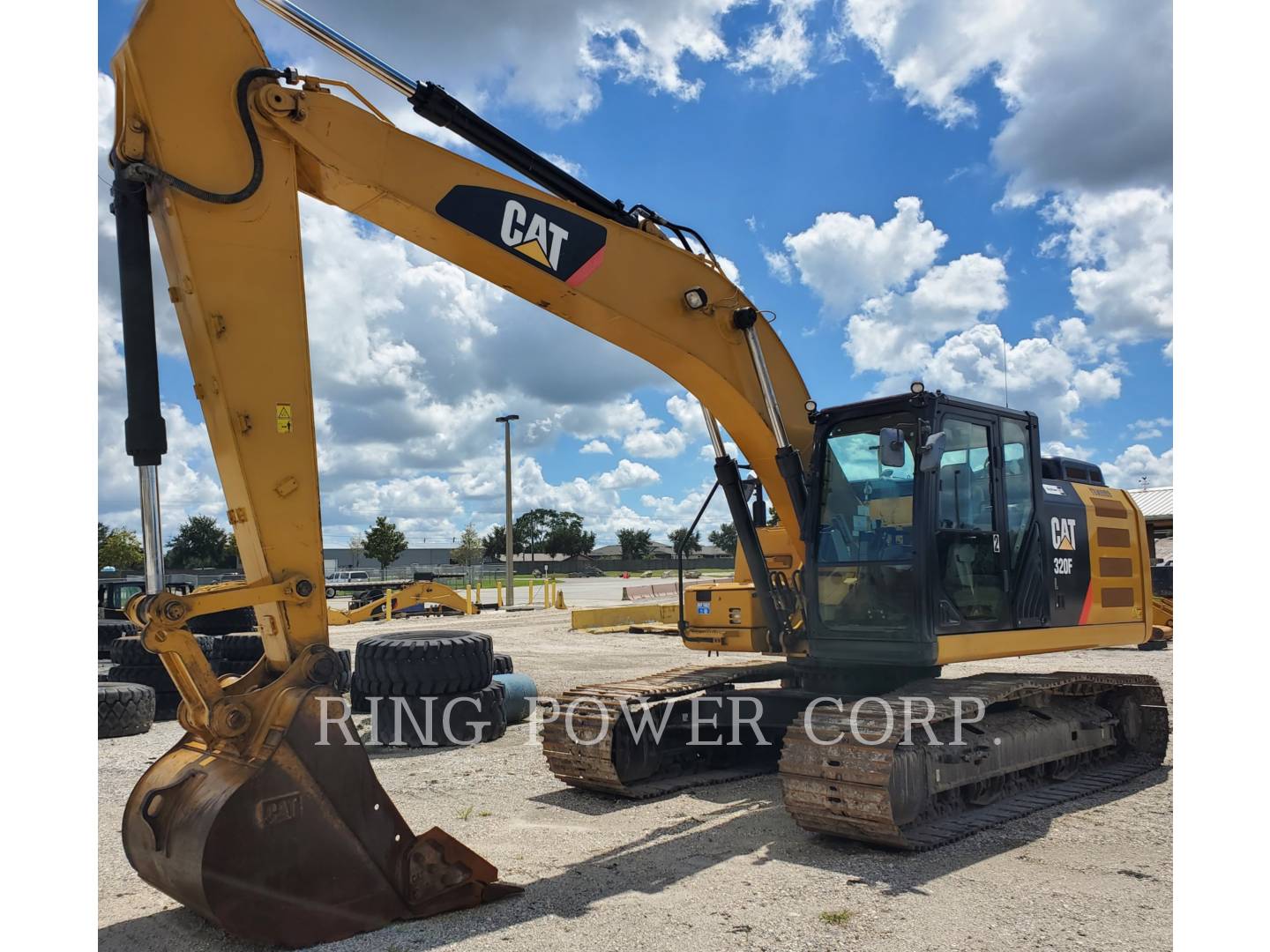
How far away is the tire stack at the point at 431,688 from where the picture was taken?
954cm

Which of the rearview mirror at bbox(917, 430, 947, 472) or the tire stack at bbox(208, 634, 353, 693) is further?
the tire stack at bbox(208, 634, 353, 693)

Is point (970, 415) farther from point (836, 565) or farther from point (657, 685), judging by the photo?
point (657, 685)

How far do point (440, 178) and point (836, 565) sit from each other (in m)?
3.85

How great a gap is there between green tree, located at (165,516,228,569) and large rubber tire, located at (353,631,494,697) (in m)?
63.9

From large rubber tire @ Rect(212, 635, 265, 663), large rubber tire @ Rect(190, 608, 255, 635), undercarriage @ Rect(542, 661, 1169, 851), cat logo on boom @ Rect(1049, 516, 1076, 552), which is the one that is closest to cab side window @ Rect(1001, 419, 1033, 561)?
cat logo on boom @ Rect(1049, 516, 1076, 552)

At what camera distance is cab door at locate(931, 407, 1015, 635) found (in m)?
7.16

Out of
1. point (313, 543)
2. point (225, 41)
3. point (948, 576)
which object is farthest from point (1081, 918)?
point (225, 41)

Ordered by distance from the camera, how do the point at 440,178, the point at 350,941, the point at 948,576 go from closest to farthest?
the point at 350,941 < the point at 440,178 < the point at 948,576

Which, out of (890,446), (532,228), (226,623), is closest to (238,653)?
(226,623)

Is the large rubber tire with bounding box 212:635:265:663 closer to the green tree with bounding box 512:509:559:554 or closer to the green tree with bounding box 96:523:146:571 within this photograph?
the green tree with bounding box 96:523:146:571

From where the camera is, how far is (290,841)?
15.6 ft

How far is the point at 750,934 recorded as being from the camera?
4.91 meters

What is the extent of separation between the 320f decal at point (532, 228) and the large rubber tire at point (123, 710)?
23.6 ft

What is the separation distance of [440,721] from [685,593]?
274 centimetres
